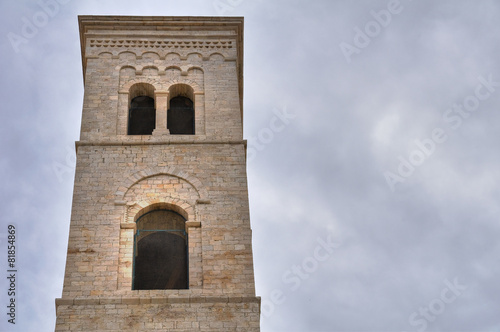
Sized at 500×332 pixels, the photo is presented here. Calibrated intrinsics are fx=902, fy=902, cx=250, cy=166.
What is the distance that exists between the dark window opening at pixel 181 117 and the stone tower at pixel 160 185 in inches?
1.8

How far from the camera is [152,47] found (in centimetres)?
3105

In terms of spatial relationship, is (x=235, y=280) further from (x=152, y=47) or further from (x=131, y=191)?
(x=152, y=47)

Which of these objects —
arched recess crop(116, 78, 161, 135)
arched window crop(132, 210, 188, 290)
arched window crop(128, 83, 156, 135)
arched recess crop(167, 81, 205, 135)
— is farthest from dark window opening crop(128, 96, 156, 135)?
arched window crop(132, 210, 188, 290)

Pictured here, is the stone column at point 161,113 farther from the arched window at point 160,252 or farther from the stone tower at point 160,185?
the arched window at point 160,252

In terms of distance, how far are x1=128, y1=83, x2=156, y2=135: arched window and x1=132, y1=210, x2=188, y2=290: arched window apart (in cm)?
424

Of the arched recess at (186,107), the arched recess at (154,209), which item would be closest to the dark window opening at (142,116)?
the arched recess at (186,107)

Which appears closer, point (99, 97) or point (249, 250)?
point (249, 250)

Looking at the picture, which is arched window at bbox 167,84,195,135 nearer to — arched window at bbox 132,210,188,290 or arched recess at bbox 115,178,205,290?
arched recess at bbox 115,178,205,290

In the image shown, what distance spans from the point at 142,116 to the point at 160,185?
416 centimetres

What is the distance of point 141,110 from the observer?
29.2 m

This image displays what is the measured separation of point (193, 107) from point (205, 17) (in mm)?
4231

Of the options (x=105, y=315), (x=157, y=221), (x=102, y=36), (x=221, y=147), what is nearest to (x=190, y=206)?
(x=157, y=221)

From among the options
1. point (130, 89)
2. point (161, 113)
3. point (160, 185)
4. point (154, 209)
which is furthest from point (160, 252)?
point (130, 89)

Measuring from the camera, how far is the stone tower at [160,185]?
72.8 feet
